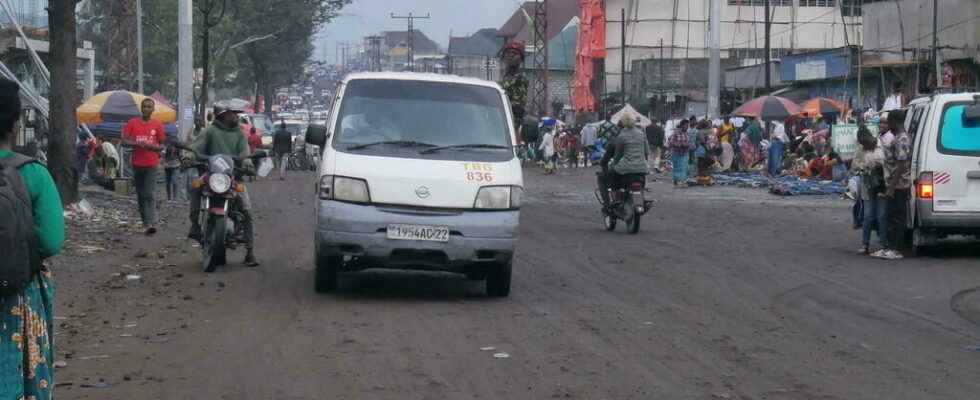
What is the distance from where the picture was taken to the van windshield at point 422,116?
11711mm

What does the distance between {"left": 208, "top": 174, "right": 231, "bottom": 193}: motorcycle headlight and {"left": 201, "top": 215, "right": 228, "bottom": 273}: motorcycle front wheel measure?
262 millimetres

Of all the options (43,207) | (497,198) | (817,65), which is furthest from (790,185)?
(43,207)

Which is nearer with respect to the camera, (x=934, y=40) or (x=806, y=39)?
(x=934, y=40)

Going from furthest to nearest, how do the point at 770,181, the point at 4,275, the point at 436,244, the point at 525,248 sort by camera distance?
1. the point at 770,181
2. the point at 525,248
3. the point at 436,244
4. the point at 4,275

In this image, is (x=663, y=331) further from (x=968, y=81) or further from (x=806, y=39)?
(x=806, y=39)

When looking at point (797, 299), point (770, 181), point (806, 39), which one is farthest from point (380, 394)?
point (806, 39)

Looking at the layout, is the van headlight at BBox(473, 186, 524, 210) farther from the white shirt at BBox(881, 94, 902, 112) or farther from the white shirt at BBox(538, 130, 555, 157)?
the white shirt at BBox(538, 130, 555, 157)

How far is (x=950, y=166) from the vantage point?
49.2ft

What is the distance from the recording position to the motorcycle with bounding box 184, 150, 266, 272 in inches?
517

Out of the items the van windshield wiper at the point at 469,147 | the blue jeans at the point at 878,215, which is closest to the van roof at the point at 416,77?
the van windshield wiper at the point at 469,147

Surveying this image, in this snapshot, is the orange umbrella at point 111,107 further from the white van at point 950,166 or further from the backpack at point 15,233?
the backpack at point 15,233

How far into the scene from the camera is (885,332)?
9.75m

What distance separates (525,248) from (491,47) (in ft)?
409

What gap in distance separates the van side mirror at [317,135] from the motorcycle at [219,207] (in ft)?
5.65
